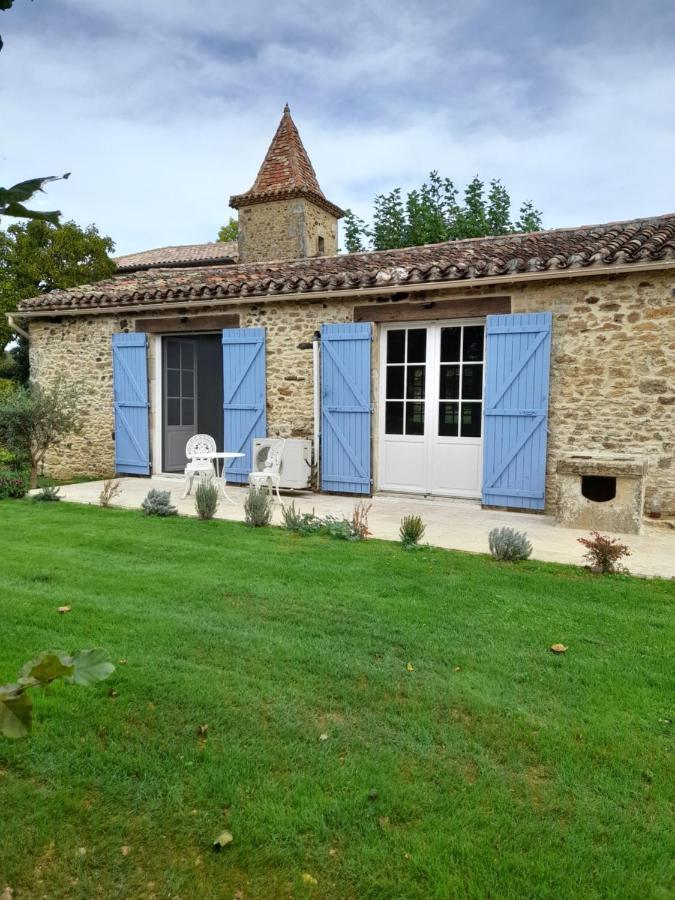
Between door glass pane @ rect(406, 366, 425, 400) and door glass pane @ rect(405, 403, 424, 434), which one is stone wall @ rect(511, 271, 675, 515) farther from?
door glass pane @ rect(405, 403, 424, 434)

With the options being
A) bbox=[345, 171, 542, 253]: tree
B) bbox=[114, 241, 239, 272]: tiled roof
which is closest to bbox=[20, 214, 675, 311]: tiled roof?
bbox=[114, 241, 239, 272]: tiled roof

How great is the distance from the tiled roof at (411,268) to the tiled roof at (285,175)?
166 inches

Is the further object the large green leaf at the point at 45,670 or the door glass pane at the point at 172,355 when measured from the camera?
the door glass pane at the point at 172,355

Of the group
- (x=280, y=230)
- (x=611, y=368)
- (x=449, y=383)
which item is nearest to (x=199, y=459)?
(x=449, y=383)

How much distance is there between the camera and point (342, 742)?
245cm

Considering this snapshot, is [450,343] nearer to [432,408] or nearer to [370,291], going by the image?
[432,408]

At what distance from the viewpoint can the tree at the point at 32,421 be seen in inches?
332

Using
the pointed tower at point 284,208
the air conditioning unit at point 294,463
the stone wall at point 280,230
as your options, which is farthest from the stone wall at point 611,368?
the pointed tower at point 284,208

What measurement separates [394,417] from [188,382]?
168 inches

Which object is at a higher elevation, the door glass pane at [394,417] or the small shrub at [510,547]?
the door glass pane at [394,417]

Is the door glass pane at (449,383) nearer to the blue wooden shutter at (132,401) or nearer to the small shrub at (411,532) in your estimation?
the small shrub at (411,532)

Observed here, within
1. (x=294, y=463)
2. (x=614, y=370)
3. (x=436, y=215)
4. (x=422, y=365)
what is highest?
(x=436, y=215)

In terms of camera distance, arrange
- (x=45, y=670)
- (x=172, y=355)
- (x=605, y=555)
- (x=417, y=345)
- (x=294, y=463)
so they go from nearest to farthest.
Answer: (x=45, y=670), (x=605, y=555), (x=417, y=345), (x=294, y=463), (x=172, y=355)

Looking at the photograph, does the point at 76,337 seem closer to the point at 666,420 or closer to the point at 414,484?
the point at 414,484
